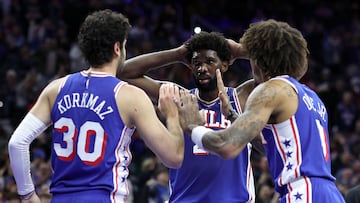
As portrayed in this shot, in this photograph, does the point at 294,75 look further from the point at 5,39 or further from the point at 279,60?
the point at 5,39

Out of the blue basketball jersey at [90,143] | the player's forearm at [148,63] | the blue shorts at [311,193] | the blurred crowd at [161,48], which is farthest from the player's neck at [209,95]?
the blurred crowd at [161,48]

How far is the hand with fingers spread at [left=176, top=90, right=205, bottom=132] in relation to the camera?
529 cm

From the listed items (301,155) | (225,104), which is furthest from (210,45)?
(301,155)

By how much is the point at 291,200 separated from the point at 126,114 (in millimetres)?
1237

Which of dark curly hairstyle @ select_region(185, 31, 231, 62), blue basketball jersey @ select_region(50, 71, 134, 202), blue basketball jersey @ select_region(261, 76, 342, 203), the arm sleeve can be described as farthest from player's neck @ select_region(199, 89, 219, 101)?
the arm sleeve

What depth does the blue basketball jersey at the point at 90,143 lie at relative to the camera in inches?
194

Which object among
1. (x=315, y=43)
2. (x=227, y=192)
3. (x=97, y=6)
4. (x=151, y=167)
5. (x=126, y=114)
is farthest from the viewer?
(x=315, y=43)

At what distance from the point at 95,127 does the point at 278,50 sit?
1.35m

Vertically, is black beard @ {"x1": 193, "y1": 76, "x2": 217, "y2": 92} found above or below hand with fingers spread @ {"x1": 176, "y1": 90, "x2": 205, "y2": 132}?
above

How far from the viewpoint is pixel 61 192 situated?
4980mm

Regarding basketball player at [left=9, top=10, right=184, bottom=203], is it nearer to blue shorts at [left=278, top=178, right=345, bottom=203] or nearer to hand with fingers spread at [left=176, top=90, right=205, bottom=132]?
hand with fingers spread at [left=176, top=90, right=205, bottom=132]

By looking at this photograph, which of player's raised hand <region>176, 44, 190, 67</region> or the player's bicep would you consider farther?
player's raised hand <region>176, 44, 190, 67</region>

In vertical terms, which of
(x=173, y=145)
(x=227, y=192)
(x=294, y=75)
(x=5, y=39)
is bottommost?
(x=227, y=192)

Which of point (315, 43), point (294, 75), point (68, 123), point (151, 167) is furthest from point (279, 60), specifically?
point (315, 43)
